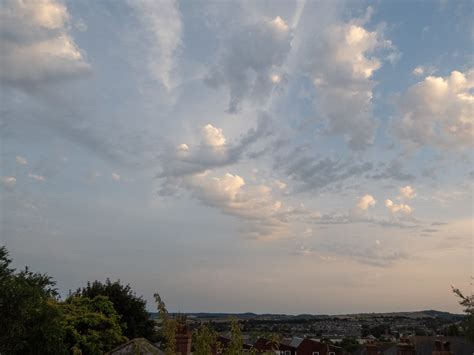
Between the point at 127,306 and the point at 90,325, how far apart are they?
14406mm

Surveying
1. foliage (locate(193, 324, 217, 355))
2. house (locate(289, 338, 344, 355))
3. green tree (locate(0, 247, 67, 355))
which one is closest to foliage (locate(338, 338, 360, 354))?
house (locate(289, 338, 344, 355))

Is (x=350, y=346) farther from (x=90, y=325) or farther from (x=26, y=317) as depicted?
(x=26, y=317)

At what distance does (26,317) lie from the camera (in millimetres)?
28797

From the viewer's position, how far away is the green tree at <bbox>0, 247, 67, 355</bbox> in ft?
91.1

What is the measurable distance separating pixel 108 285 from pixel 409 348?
1748 inches

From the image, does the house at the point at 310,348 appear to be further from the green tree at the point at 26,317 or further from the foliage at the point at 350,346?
the green tree at the point at 26,317

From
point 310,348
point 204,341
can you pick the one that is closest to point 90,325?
point 204,341

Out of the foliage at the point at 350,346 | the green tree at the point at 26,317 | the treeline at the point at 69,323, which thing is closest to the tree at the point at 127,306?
the treeline at the point at 69,323

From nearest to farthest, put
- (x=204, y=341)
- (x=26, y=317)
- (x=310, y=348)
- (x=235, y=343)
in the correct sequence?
(x=235, y=343)
(x=204, y=341)
(x=26, y=317)
(x=310, y=348)

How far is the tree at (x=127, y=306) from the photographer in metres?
55.8

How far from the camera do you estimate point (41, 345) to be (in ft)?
106

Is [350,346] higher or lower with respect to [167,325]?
higher

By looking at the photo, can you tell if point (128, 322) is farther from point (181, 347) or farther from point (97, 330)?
point (181, 347)

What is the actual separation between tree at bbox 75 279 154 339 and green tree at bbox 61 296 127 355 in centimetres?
954
